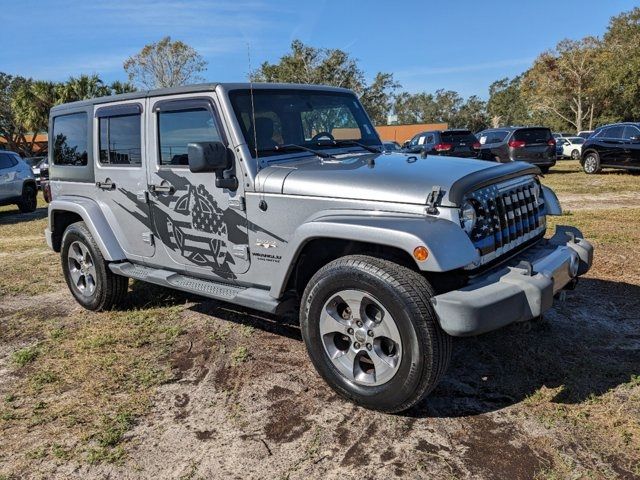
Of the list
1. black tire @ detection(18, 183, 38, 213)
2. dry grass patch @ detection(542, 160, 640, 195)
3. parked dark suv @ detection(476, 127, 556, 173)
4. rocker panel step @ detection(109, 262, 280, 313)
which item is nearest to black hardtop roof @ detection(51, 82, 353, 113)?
rocker panel step @ detection(109, 262, 280, 313)

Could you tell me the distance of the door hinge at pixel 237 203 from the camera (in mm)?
3646

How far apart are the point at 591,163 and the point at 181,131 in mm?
16100

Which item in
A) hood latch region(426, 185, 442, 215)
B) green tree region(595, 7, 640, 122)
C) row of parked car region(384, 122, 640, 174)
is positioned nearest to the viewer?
hood latch region(426, 185, 442, 215)

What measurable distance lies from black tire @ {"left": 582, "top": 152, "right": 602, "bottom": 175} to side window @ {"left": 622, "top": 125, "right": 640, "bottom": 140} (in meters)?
1.04

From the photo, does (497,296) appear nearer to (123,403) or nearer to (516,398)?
(516,398)

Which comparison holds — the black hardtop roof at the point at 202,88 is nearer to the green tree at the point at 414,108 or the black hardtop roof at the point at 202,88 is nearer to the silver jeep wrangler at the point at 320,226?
the silver jeep wrangler at the point at 320,226

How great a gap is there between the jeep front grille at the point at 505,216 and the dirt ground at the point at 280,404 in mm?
674

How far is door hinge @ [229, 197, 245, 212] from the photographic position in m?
3.65

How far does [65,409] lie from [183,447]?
37.7 inches

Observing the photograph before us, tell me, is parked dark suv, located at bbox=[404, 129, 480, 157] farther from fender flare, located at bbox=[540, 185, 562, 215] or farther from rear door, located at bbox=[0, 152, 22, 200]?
fender flare, located at bbox=[540, 185, 562, 215]

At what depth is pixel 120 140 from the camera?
459cm

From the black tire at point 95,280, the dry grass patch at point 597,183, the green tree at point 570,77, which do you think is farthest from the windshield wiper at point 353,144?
the green tree at point 570,77

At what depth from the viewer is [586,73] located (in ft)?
146

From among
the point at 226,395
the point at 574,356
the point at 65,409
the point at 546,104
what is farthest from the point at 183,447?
the point at 546,104
